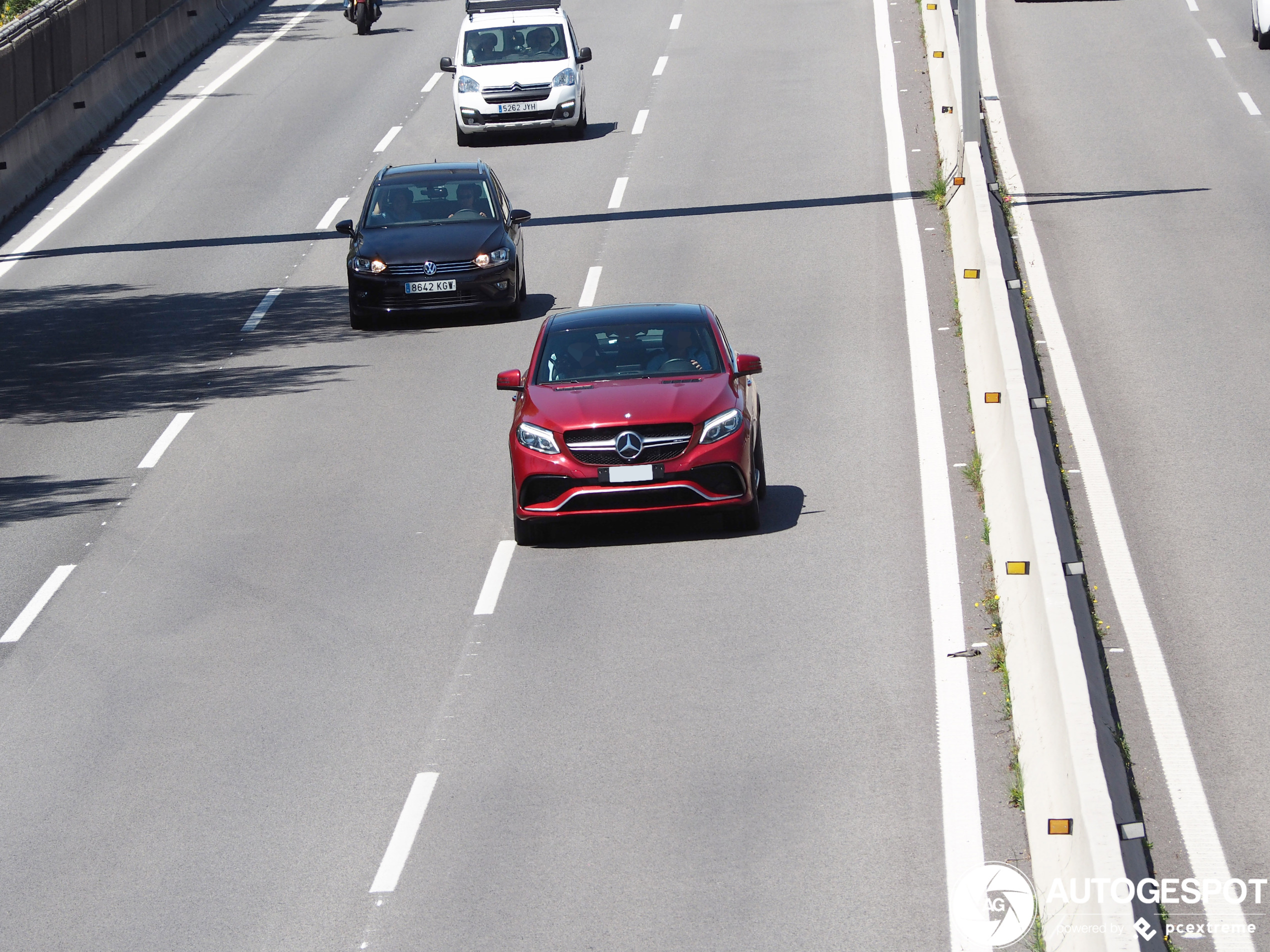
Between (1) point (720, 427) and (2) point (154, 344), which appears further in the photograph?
(2) point (154, 344)

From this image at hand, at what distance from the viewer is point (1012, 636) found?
1073 centimetres

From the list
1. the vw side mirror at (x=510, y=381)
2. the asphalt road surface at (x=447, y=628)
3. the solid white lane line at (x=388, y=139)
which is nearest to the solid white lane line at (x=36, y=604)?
the asphalt road surface at (x=447, y=628)

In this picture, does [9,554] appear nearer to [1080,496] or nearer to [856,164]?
[1080,496]

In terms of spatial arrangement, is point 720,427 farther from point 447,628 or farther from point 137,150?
point 137,150

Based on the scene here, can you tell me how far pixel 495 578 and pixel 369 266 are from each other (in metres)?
9.45

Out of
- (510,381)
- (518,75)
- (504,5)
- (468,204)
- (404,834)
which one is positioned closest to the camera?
(404,834)

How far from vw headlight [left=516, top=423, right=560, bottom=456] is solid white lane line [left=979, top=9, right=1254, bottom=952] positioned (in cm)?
379

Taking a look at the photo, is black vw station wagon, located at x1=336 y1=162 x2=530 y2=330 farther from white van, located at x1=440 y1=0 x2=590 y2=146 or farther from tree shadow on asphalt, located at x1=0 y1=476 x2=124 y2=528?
white van, located at x1=440 y1=0 x2=590 y2=146

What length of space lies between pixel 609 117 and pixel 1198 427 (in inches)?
777

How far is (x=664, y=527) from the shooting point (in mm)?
14742

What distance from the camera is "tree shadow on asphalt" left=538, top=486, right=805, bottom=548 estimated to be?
46.6ft

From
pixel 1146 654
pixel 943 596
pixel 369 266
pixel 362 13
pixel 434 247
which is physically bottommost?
pixel 362 13

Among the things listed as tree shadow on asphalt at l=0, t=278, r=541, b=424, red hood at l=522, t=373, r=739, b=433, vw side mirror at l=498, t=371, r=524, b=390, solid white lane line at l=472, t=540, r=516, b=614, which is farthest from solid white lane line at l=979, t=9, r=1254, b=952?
tree shadow on asphalt at l=0, t=278, r=541, b=424

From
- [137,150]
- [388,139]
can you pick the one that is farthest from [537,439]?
[137,150]
